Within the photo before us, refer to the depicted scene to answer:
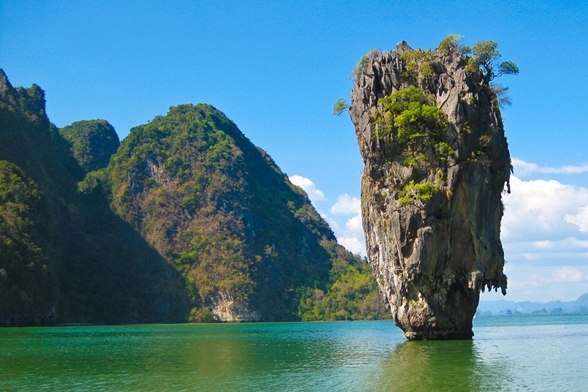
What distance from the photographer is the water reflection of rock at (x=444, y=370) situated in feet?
68.8

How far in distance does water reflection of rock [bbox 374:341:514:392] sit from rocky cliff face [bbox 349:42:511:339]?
349cm

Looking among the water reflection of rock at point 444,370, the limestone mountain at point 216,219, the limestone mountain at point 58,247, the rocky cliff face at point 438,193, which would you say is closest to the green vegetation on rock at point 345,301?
the limestone mountain at point 216,219

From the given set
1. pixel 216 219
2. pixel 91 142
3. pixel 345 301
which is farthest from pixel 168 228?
pixel 91 142

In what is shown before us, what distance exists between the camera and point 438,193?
1352 inches

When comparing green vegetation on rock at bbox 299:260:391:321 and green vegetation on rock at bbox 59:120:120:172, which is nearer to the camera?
green vegetation on rock at bbox 299:260:391:321

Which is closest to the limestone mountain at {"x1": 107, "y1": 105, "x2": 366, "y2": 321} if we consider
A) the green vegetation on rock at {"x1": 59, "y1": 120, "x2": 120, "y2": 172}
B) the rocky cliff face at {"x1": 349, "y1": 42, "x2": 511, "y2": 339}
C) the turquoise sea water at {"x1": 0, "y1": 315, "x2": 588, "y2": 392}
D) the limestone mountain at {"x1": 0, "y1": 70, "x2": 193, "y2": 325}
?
the limestone mountain at {"x1": 0, "y1": 70, "x2": 193, "y2": 325}

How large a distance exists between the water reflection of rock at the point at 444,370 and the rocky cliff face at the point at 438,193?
11.4ft

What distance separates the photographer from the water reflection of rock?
2097 centimetres

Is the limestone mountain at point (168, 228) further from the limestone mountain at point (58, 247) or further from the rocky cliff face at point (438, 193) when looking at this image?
the rocky cliff face at point (438, 193)

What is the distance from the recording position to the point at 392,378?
22.8 metres

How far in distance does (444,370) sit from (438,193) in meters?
12.1

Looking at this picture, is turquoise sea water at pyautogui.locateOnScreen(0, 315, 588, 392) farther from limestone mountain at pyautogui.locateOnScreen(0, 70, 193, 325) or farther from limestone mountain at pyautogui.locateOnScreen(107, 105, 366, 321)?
limestone mountain at pyautogui.locateOnScreen(107, 105, 366, 321)

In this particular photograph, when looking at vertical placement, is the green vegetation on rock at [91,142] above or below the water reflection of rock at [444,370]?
above

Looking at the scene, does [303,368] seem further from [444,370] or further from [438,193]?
[438,193]
